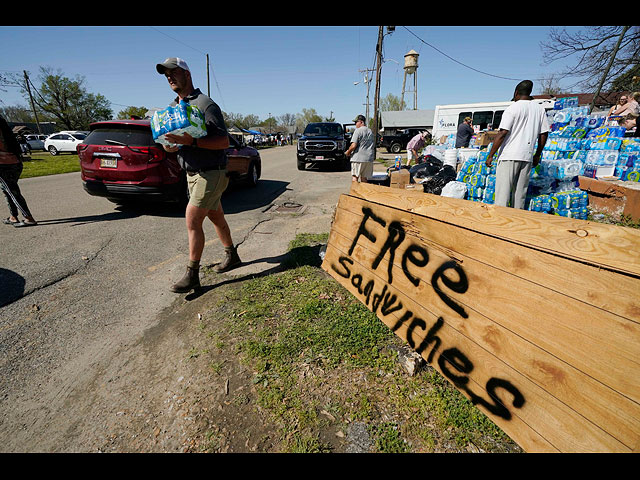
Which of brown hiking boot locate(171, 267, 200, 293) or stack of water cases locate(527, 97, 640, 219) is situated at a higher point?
stack of water cases locate(527, 97, 640, 219)

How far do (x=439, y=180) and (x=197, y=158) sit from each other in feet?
16.9

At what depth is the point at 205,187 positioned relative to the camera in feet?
9.17

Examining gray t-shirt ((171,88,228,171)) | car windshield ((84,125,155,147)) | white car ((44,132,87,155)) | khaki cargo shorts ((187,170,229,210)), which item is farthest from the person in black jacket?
white car ((44,132,87,155))

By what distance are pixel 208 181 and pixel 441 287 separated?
228cm

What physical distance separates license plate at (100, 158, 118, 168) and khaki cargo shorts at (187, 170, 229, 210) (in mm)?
3006

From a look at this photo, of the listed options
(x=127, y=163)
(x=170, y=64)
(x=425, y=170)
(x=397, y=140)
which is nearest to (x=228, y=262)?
(x=170, y=64)

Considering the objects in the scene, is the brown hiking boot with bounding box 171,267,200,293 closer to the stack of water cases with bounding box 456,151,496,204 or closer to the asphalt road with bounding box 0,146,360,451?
the asphalt road with bounding box 0,146,360,451

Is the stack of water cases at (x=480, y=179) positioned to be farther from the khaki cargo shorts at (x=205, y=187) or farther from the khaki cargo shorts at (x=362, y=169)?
the khaki cargo shorts at (x=205, y=187)

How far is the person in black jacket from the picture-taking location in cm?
440

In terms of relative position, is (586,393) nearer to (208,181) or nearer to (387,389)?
(387,389)

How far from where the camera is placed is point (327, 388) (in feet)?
5.83

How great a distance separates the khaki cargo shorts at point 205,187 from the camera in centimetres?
280

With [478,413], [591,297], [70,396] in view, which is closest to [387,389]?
[478,413]
